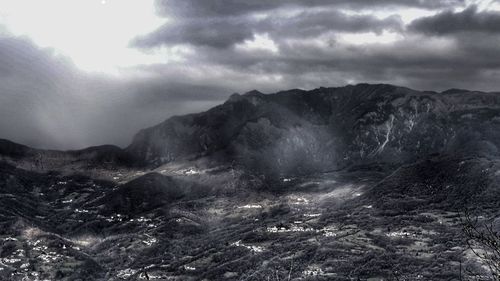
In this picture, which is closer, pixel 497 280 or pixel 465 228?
pixel 497 280

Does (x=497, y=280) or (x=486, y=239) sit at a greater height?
(x=486, y=239)

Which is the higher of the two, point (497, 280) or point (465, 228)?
point (465, 228)

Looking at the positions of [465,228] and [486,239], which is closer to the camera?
[486,239]
